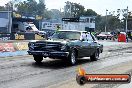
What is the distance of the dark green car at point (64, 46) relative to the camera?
48.3ft

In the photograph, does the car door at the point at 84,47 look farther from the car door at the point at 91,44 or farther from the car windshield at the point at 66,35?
the car windshield at the point at 66,35

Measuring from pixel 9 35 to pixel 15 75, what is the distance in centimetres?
3287

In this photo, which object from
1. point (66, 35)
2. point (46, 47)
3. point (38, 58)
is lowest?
point (38, 58)

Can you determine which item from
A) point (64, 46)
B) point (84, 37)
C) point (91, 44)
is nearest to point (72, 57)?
point (64, 46)

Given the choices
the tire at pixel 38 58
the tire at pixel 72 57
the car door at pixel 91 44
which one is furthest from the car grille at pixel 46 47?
the car door at pixel 91 44

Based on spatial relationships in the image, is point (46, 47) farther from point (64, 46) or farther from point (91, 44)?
point (91, 44)

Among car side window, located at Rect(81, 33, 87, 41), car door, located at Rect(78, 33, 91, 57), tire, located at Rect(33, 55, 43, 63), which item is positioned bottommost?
tire, located at Rect(33, 55, 43, 63)

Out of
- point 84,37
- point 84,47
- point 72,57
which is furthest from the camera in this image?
point 84,37

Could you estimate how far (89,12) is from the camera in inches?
5610

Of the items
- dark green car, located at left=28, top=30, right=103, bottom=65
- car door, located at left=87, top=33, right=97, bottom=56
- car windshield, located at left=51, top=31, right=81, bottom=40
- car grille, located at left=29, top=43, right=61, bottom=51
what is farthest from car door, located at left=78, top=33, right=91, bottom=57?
car grille, located at left=29, top=43, right=61, bottom=51

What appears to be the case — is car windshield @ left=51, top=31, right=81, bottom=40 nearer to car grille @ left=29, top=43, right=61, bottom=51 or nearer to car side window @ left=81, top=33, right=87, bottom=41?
car side window @ left=81, top=33, right=87, bottom=41

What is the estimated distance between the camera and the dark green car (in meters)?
14.7

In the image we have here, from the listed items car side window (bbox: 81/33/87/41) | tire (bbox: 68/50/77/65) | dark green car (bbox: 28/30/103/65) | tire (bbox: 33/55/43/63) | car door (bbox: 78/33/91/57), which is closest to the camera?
dark green car (bbox: 28/30/103/65)

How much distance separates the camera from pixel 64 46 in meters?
14.8
